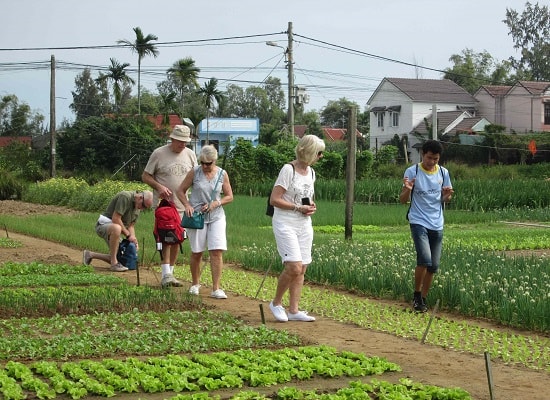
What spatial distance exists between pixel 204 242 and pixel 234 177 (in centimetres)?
3251

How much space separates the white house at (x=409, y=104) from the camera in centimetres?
7644

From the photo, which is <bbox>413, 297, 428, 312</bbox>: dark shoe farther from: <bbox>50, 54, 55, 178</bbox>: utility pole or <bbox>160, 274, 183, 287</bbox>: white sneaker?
<bbox>50, 54, 55, 178</bbox>: utility pole

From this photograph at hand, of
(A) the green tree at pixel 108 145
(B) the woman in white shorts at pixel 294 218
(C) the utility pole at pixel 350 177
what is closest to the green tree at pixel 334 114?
(A) the green tree at pixel 108 145

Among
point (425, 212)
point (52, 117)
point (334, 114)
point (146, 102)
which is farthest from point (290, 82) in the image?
point (334, 114)

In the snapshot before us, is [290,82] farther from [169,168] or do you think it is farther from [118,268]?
[169,168]

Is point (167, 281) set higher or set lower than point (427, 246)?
lower

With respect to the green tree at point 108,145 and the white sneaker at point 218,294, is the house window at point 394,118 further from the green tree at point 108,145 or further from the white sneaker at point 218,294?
the white sneaker at point 218,294

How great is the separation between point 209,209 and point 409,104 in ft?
217

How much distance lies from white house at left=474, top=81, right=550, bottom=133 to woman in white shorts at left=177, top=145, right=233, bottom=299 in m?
62.2

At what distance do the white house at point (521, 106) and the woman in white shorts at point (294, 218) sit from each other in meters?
63.6

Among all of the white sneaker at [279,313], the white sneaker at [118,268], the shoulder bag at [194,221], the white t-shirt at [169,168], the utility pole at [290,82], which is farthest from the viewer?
the utility pole at [290,82]

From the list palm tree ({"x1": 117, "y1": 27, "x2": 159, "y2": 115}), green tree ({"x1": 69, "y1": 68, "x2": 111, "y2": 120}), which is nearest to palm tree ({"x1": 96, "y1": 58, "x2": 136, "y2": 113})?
palm tree ({"x1": 117, "y1": 27, "x2": 159, "y2": 115})

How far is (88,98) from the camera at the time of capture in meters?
104

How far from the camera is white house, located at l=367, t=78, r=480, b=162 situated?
76438 mm
